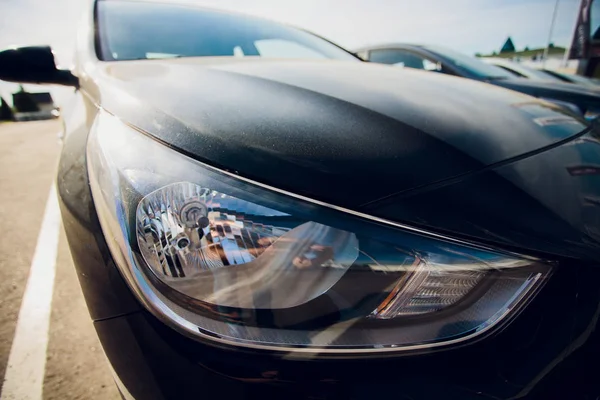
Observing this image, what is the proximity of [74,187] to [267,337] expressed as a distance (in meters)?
0.75

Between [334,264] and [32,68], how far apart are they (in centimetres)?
180

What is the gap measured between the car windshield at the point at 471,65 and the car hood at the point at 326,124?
3.11 m

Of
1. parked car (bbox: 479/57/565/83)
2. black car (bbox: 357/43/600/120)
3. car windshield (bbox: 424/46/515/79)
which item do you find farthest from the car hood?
parked car (bbox: 479/57/565/83)

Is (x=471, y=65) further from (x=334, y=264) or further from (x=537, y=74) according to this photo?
(x=334, y=264)

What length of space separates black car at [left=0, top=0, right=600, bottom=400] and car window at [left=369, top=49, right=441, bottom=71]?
3819mm

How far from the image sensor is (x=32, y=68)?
5.51 ft

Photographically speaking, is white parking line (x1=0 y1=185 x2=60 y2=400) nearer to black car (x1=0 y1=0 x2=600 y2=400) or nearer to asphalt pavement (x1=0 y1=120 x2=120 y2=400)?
asphalt pavement (x1=0 y1=120 x2=120 y2=400)

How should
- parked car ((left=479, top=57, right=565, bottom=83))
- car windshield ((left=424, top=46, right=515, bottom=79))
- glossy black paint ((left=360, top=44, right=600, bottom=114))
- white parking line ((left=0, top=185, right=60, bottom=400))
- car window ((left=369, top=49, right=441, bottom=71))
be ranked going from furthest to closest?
parked car ((left=479, top=57, right=565, bottom=83))
car window ((left=369, top=49, right=441, bottom=71))
car windshield ((left=424, top=46, right=515, bottom=79))
glossy black paint ((left=360, top=44, right=600, bottom=114))
white parking line ((left=0, top=185, right=60, bottom=400))

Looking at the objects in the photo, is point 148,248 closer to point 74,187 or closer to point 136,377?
point 136,377

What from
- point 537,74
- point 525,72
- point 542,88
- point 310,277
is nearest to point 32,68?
point 310,277

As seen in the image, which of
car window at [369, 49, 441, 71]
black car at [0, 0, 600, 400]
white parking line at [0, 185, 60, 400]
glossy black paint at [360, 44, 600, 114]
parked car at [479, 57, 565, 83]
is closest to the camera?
black car at [0, 0, 600, 400]

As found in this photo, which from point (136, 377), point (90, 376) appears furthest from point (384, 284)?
point (90, 376)

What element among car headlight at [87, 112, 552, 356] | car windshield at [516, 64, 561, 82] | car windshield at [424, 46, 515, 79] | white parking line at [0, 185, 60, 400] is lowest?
white parking line at [0, 185, 60, 400]

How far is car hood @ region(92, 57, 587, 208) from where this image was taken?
0.77 metres
